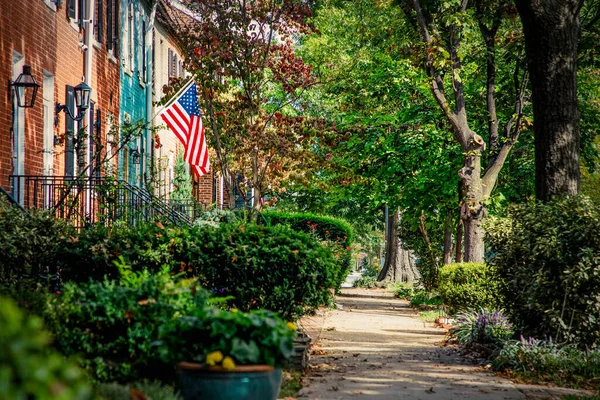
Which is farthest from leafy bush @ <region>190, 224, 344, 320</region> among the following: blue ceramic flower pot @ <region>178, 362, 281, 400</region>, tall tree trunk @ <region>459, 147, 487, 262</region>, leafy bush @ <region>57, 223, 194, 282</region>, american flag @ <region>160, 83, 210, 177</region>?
tall tree trunk @ <region>459, 147, 487, 262</region>

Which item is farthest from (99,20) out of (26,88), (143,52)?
(143,52)

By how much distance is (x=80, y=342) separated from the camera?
23.3ft

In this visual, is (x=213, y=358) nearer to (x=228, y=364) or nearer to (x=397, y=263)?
(x=228, y=364)

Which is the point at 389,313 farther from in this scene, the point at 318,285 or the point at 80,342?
the point at 80,342

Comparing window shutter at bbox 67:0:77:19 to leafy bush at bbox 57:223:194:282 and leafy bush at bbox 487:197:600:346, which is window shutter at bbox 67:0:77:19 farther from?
leafy bush at bbox 487:197:600:346

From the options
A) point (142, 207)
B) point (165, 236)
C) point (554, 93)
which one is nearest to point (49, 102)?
point (142, 207)

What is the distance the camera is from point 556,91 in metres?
12.7

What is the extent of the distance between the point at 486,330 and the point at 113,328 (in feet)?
24.0

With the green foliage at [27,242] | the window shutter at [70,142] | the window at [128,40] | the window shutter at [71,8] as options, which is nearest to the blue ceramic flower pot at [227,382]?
the green foliage at [27,242]

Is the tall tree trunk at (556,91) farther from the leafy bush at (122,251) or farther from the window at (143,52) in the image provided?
the window at (143,52)

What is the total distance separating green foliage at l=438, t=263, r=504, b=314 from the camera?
58.7ft

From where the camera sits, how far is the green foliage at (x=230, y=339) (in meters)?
6.19

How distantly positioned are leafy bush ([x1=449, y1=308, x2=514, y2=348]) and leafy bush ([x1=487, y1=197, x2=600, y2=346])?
33.3 inches

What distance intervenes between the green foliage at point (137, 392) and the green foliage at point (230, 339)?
23 cm
